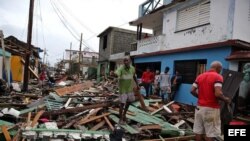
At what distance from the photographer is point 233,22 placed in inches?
483

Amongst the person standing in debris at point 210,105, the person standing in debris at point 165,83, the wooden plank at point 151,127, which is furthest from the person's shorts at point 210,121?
the person standing in debris at point 165,83

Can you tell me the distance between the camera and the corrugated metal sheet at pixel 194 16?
1424 cm

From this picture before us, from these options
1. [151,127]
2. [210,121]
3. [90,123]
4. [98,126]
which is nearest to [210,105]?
[210,121]

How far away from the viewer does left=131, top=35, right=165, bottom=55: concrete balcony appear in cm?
1830

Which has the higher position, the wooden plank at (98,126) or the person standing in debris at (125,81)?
the person standing in debris at (125,81)

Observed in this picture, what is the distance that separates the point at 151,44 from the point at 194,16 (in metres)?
5.06

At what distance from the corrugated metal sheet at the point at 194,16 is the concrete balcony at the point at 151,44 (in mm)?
1888

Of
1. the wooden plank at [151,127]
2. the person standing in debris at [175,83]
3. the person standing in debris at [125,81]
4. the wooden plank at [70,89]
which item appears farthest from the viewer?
the person standing in debris at [175,83]

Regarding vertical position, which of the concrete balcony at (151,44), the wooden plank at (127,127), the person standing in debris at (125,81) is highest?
the concrete balcony at (151,44)

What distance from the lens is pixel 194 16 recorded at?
49.5ft

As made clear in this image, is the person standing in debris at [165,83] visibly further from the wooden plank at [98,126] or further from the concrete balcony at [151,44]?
the wooden plank at [98,126]

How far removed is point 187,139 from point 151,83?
858cm

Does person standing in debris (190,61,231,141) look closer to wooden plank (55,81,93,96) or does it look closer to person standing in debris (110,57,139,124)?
person standing in debris (110,57,139,124)

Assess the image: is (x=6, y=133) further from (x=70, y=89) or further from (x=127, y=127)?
(x=70, y=89)
